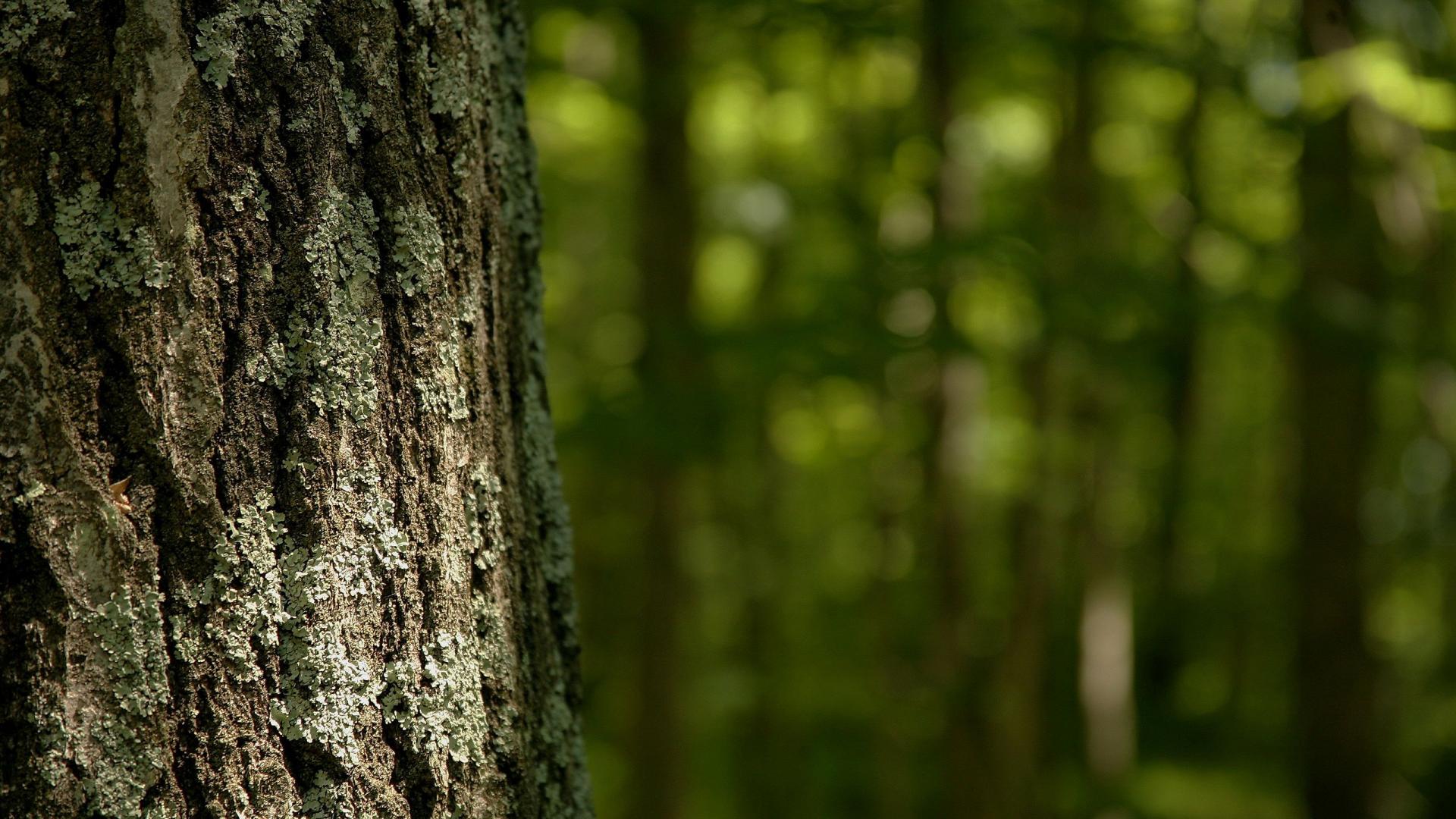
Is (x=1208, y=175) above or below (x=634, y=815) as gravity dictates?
above

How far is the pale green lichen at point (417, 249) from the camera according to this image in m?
1.01

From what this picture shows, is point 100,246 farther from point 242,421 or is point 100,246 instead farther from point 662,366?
point 662,366

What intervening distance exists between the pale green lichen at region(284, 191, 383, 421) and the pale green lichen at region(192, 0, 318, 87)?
133 millimetres

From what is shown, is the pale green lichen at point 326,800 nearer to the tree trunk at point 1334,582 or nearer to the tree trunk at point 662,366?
the tree trunk at point 662,366

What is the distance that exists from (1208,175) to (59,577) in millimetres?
9459

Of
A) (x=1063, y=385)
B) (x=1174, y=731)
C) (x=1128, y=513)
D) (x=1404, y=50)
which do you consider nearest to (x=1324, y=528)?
(x=1063, y=385)

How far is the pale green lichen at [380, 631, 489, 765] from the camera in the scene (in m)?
0.99

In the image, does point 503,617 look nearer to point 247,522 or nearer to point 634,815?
point 247,522

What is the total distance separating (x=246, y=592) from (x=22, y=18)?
1.67ft

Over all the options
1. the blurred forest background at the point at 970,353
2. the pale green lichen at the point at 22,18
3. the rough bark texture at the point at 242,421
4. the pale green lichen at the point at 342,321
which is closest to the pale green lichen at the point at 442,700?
the rough bark texture at the point at 242,421

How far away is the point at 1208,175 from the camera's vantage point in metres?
8.86

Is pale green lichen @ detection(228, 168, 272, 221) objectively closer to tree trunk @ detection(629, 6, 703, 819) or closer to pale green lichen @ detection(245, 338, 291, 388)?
pale green lichen @ detection(245, 338, 291, 388)

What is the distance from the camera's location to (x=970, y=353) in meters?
3.69

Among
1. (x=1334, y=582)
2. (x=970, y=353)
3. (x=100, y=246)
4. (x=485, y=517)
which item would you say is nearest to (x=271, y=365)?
(x=100, y=246)
